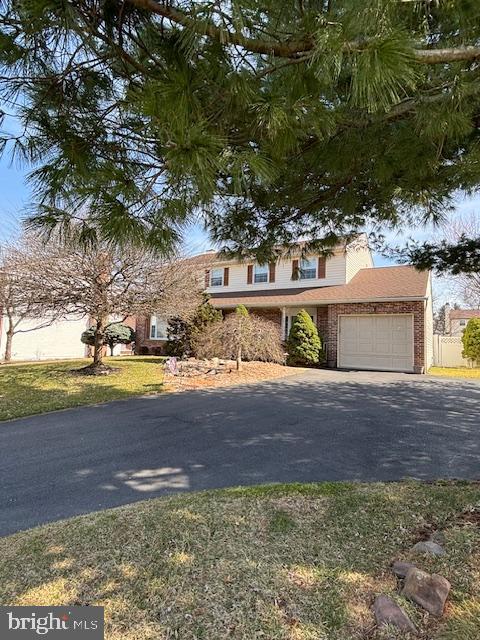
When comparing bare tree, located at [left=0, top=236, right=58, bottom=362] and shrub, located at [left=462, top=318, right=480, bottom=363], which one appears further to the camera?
shrub, located at [left=462, top=318, right=480, bottom=363]

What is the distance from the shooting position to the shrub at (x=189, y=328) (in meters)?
15.4

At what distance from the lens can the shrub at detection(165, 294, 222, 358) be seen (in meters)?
15.4

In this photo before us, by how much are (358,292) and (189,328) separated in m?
7.19

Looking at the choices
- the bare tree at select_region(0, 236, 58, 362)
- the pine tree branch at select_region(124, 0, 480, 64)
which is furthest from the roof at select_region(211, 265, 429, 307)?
the pine tree branch at select_region(124, 0, 480, 64)

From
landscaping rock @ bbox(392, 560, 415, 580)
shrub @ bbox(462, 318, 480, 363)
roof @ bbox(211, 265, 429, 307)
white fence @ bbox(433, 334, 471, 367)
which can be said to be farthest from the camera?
white fence @ bbox(433, 334, 471, 367)

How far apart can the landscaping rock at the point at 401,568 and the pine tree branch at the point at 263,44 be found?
2.83m

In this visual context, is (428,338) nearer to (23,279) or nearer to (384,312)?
(384,312)

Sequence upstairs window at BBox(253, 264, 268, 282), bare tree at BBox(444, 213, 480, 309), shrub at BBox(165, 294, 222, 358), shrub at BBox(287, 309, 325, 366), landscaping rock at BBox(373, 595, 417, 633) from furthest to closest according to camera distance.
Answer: upstairs window at BBox(253, 264, 268, 282)
bare tree at BBox(444, 213, 480, 309)
shrub at BBox(287, 309, 325, 366)
shrub at BBox(165, 294, 222, 358)
landscaping rock at BBox(373, 595, 417, 633)

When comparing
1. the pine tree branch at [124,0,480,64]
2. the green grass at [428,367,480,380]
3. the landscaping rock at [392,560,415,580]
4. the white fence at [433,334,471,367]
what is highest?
the pine tree branch at [124,0,480,64]

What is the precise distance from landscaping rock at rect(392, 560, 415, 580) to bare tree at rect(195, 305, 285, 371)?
10532 mm

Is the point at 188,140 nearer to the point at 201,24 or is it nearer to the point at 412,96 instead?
the point at 201,24

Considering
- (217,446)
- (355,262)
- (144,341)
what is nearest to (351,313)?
(355,262)

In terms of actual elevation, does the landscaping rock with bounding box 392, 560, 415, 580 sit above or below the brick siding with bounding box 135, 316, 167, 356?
below

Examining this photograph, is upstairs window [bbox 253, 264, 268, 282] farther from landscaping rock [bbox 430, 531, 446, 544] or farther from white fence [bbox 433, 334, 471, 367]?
landscaping rock [bbox 430, 531, 446, 544]
